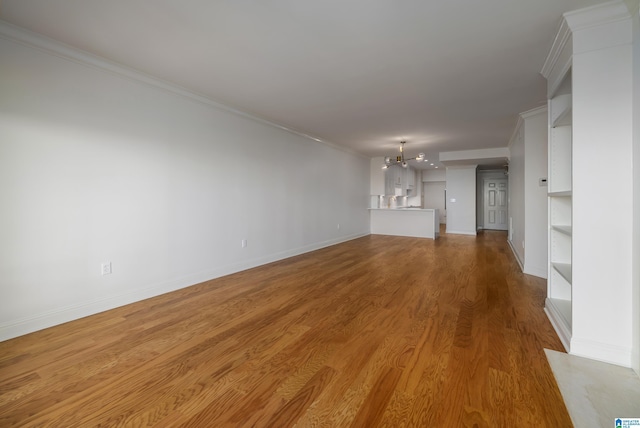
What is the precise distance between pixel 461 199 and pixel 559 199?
6.58 meters

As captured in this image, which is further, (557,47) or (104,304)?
(104,304)

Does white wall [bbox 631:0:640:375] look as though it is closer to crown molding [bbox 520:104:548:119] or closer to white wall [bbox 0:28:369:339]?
crown molding [bbox 520:104:548:119]

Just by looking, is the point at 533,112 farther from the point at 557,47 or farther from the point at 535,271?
the point at 535,271

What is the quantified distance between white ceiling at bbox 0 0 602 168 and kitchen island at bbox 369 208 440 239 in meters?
4.13

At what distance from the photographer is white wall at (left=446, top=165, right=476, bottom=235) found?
8.77m

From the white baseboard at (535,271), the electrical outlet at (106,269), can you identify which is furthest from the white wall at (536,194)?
the electrical outlet at (106,269)

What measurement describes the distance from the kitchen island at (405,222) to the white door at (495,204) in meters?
3.27

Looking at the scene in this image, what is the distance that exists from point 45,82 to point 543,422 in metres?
4.30

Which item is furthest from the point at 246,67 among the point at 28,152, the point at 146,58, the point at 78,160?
the point at 28,152

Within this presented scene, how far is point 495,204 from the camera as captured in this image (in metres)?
10.1

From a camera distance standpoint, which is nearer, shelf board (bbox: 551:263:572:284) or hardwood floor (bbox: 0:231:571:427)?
hardwood floor (bbox: 0:231:571:427)

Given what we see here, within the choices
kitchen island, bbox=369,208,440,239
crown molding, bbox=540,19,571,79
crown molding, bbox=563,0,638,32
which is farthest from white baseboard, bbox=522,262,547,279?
kitchen island, bbox=369,208,440,239

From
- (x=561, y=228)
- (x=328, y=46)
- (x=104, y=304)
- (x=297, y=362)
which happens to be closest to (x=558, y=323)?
(x=561, y=228)

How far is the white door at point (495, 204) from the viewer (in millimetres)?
A: 9984
